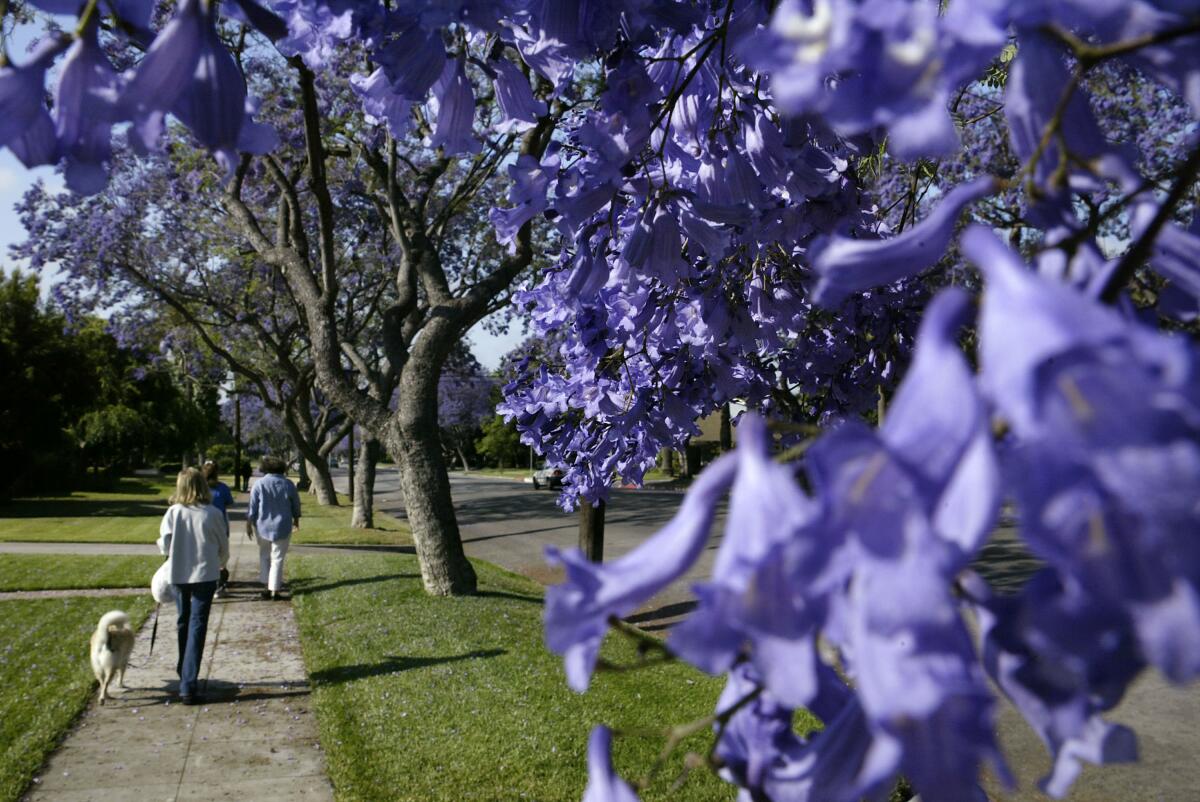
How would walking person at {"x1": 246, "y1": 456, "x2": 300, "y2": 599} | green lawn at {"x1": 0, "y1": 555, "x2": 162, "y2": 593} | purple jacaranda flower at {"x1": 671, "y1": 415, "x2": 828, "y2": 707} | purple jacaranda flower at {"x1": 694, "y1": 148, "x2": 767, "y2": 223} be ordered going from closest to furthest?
1. purple jacaranda flower at {"x1": 671, "y1": 415, "x2": 828, "y2": 707}
2. purple jacaranda flower at {"x1": 694, "y1": 148, "x2": 767, "y2": 223}
3. walking person at {"x1": 246, "y1": 456, "x2": 300, "y2": 599}
4. green lawn at {"x1": 0, "y1": 555, "x2": 162, "y2": 593}

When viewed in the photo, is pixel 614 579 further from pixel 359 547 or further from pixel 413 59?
pixel 359 547

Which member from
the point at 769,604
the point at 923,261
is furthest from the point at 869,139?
the point at 769,604

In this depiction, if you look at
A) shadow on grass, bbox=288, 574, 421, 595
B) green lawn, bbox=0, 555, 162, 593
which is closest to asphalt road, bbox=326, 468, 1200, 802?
shadow on grass, bbox=288, 574, 421, 595

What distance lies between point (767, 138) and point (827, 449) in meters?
1.80

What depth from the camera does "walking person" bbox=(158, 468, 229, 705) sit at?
7.53 metres

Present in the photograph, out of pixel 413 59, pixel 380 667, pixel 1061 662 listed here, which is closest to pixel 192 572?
pixel 380 667

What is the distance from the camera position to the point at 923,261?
0.73 m

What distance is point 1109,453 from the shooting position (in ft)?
1.42

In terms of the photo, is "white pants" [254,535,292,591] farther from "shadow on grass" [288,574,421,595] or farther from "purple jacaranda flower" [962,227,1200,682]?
"purple jacaranda flower" [962,227,1200,682]

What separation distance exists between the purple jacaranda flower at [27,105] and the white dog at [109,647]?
7380 mm

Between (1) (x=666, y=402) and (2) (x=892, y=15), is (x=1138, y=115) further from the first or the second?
(2) (x=892, y=15)

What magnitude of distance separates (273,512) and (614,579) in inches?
463

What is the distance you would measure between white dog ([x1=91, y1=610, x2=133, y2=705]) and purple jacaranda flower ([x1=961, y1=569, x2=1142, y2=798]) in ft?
26.2

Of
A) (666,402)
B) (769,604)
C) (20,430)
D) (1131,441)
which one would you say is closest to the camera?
(1131,441)
